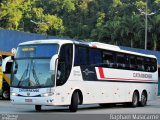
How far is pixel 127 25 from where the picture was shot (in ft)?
241

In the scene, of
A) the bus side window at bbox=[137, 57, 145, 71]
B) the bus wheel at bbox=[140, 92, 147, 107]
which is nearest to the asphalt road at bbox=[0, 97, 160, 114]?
→ the bus wheel at bbox=[140, 92, 147, 107]

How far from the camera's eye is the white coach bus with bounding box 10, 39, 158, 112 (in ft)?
65.1

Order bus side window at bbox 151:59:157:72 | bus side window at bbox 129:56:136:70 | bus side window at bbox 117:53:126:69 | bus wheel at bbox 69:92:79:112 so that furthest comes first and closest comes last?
bus side window at bbox 151:59:157:72 → bus side window at bbox 129:56:136:70 → bus side window at bbox 117:53:126:69 → bus wheel at bbox 69:92:79:112

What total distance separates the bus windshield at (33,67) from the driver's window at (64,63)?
0.35 m

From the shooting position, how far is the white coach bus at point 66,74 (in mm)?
19844

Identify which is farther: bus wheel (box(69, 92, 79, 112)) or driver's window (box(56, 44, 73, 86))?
bus wheel (box(69, 92, 79, 112))

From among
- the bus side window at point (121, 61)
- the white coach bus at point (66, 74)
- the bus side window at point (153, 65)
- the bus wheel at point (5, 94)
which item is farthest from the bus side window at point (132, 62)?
the bus wheel at point (5, 94)

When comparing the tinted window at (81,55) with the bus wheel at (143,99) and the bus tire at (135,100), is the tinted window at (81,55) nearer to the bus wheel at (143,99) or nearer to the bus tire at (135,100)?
the bus tire at (135,100)

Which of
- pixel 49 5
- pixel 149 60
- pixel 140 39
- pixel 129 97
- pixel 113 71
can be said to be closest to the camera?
pixel 113 71

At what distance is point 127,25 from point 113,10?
1647cm

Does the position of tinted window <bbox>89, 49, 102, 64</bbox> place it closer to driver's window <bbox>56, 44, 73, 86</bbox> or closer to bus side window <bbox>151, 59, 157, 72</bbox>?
driver's window <bbox>56, 44, 73, 86</bbox>

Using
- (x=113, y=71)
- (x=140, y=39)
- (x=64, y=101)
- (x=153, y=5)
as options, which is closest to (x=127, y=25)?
(x=140, y=39)

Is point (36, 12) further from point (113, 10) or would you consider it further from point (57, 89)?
point (57, 89)

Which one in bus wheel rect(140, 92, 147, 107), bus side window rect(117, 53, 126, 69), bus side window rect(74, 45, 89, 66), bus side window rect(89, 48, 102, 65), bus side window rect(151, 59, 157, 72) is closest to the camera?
bus side window rect(74, 45, 89, 66)
